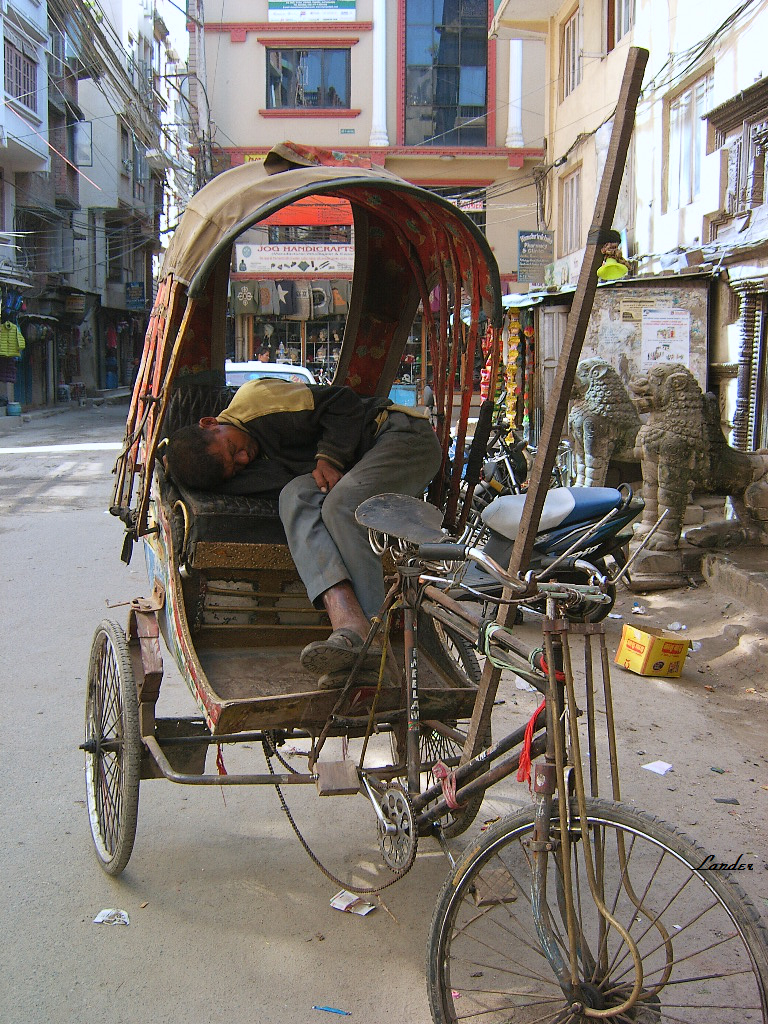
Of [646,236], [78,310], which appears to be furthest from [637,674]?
[78,310]

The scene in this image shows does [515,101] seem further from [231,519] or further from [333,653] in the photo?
[333,653]

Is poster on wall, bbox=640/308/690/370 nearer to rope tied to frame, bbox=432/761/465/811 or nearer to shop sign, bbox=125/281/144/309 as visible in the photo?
rope tied to frame, bbox=432/761/465/811

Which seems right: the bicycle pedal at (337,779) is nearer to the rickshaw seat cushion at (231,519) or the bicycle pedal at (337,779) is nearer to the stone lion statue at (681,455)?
the rickshaw seat cushion at (231,519)

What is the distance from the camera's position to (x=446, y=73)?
24234mm

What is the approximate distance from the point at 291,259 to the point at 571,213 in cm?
638

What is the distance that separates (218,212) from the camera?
9.95ft

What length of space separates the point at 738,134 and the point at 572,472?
3.65 metres

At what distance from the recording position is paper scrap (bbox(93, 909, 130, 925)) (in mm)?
2857

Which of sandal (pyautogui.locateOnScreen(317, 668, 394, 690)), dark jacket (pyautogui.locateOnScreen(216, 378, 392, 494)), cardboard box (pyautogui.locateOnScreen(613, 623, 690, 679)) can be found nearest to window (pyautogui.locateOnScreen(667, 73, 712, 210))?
cardboard box (pyautogui.locateOnScreen(613, 623, 690, 679))

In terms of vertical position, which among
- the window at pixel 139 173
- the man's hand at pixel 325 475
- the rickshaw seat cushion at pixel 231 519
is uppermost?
the window at pixel 139 173

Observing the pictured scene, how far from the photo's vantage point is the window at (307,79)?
24.2 meters

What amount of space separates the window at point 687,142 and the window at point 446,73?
13.9 m

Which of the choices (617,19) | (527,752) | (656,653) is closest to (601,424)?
(656,653)

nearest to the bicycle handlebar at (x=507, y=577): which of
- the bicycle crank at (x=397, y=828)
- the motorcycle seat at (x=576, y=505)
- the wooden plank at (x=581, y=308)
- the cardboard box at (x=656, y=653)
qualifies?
the wooden plank at (x=581, y=308)
